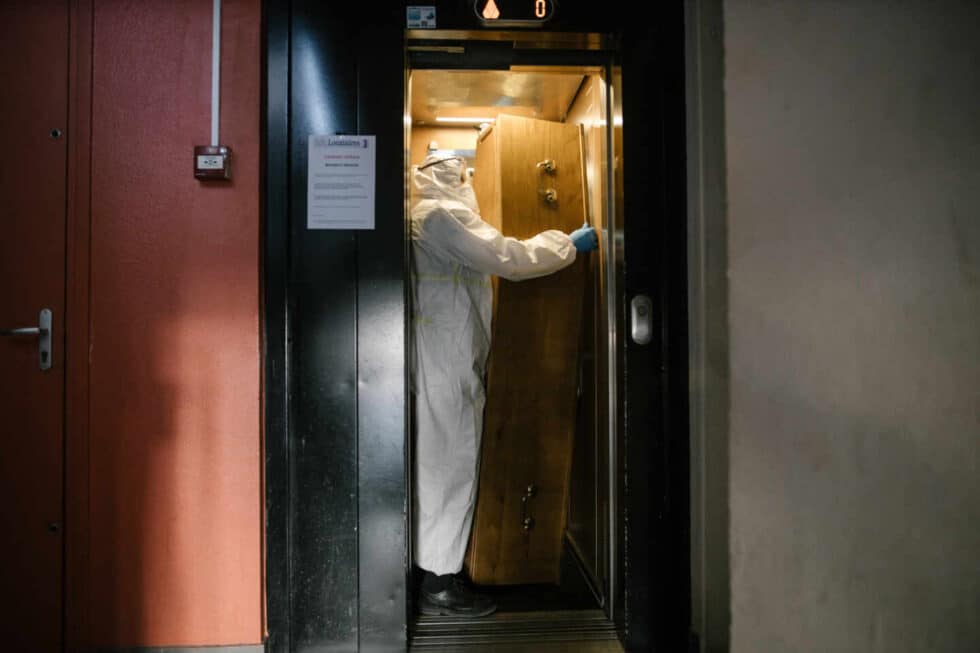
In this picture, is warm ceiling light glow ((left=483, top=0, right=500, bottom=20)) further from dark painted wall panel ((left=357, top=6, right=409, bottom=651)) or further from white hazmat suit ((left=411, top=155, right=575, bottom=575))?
white hazmat suit ((left=411, top=155, right=575, bottom=575))

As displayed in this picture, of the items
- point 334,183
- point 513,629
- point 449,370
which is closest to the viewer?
point 334,183

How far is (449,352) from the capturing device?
1655mm

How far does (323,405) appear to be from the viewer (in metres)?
1.34

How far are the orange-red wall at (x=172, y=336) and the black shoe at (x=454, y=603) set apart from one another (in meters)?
0.53

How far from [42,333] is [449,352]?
1162mm


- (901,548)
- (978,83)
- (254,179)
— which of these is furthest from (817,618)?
(254,179)

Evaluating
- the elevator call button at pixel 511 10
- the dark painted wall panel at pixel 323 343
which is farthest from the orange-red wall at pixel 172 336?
the elevator call button at pixel 511 10

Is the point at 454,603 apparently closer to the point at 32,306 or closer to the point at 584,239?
the point at 584,239

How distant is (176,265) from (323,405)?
589 mm

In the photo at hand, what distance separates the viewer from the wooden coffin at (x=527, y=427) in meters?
1.81

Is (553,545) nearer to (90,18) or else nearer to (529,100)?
(529,100)

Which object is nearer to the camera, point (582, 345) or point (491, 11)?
point (491, 11)

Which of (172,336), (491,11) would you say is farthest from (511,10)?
(172,336)

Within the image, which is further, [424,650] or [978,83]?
[424,650]
